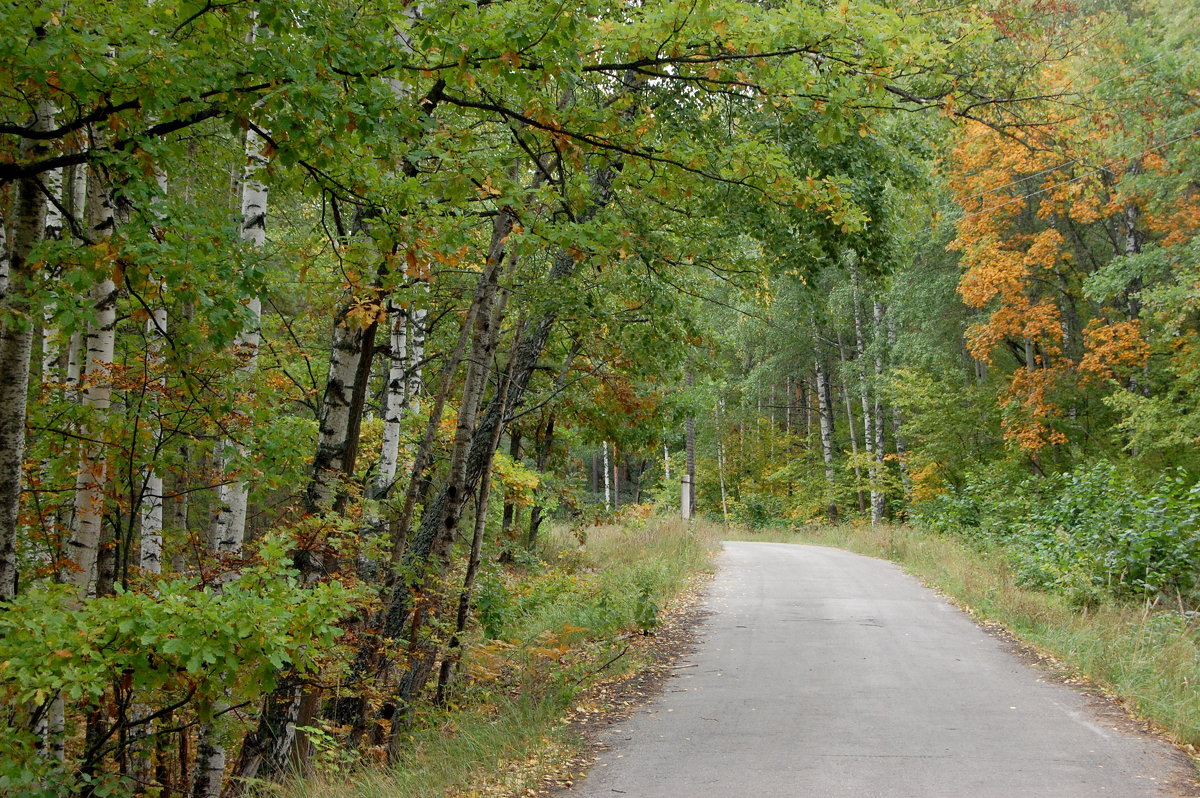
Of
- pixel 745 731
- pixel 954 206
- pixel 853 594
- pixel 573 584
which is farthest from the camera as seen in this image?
pixel 954 206

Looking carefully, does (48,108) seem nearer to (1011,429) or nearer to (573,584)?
(573,584)

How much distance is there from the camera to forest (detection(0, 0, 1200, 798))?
13.4ft

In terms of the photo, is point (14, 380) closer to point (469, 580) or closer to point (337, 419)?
point (337, 419)

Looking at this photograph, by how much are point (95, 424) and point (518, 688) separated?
452 centimetres

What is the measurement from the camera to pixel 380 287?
17.9 feet

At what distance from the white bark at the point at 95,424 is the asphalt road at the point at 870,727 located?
370 cm

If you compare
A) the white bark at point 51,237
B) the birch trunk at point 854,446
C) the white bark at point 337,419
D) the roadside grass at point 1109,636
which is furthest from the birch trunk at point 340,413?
Result: the birch trunk at point 854,446

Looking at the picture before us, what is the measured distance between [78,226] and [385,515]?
5031 mm

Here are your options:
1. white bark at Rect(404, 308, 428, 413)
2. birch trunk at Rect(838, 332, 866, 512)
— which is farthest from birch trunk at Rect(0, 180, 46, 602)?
birch trunk at Rect(838, 332, 866, 512)

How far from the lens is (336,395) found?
6.14 metres

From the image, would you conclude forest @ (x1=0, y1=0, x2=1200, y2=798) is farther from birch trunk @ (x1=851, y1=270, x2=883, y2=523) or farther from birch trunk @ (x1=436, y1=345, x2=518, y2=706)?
birch trunk @ (x1=851, y1=270, x2=883, y2=523)

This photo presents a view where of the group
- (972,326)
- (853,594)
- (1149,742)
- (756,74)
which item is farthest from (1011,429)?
(756,74)

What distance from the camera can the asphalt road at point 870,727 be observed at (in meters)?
5.43

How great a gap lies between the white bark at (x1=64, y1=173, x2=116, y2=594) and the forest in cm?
2
